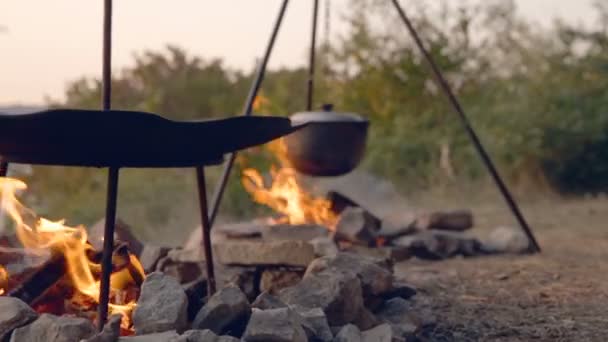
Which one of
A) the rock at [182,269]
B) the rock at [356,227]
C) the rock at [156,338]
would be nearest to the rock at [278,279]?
the rock at [182,269]

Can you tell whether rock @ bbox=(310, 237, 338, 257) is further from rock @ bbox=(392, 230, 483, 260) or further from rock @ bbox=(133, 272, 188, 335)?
rock @ bbox=(133, 272, 188, 335)

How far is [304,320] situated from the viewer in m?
2.96

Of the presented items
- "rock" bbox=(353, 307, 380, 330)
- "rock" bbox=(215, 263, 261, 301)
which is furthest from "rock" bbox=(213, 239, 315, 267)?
"rock" bbox=(353, 307, 380, 330)

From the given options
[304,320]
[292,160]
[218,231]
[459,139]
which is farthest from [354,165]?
[459,139]

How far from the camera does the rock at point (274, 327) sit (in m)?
2.70

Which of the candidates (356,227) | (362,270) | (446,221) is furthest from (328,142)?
(362,270)

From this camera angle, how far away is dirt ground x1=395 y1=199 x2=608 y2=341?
3520 millimetres

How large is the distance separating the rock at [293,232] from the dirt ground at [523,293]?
54 cm

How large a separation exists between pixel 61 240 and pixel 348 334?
1086mm

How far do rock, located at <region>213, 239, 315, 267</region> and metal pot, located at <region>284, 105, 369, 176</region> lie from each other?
138 centimetres

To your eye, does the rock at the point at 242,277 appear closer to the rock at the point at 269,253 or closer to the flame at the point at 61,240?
the rock at the point at 269,253

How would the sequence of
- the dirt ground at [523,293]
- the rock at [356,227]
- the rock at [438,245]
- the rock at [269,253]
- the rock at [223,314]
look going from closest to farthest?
the rock at [223,314], the dirt ground at [523,293], the rock at [269,253], the rock at [356,227], the rock at [438,245]

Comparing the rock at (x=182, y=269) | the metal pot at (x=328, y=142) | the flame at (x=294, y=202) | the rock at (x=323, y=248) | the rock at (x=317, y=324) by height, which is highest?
the metal pot at (x=328, y=142)

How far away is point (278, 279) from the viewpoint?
3.92 m
